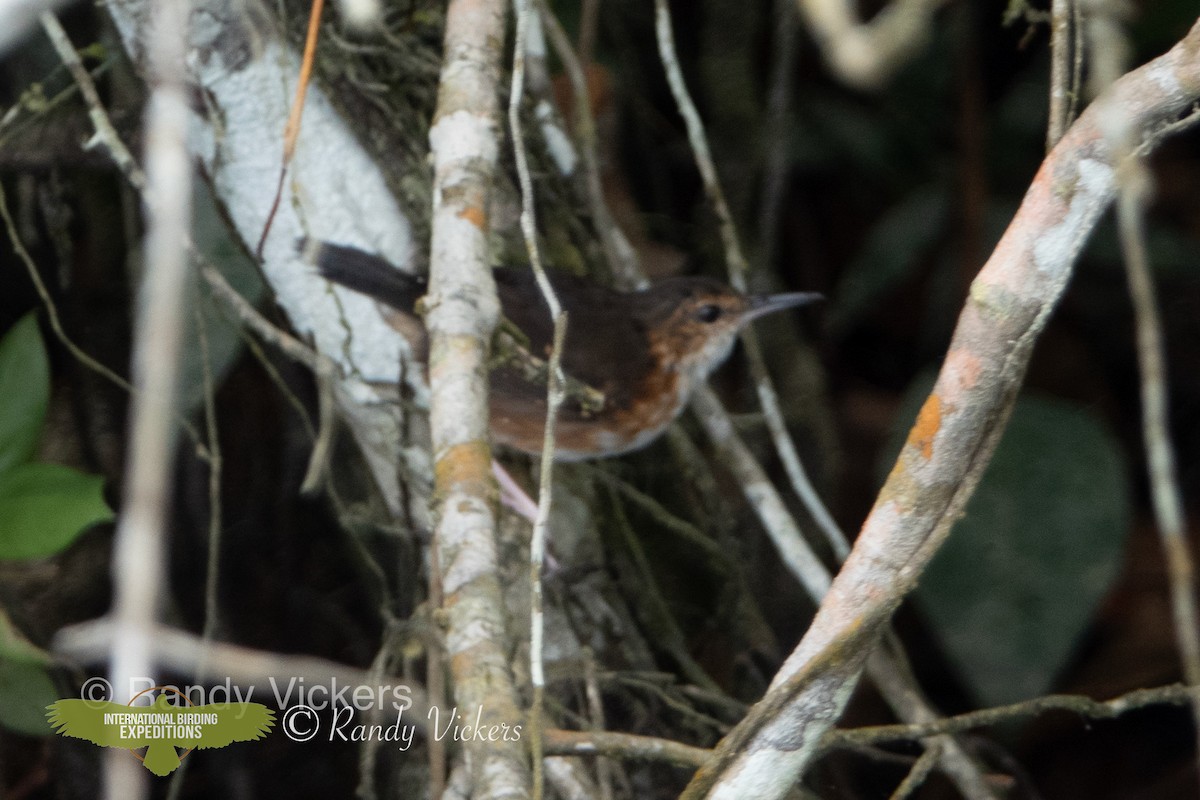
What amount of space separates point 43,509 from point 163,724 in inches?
22.8

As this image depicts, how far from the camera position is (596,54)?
12.4 ft

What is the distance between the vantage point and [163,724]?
2.07m

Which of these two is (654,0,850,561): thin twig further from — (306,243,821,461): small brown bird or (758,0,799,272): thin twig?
(758,0,799,272): thin twig

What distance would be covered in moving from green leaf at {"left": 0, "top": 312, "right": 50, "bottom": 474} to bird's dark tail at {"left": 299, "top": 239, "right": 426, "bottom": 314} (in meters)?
0.61

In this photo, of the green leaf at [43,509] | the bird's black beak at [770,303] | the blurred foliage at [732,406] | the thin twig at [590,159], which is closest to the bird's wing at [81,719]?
the blurred foliage at [732,406]

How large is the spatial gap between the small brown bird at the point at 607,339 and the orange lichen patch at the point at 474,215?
2.35 ft

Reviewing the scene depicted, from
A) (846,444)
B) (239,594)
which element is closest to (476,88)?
(239,594)

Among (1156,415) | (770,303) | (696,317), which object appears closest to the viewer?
(1156,415)

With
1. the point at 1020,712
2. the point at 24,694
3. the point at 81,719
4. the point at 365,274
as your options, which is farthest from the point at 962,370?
the point at 24,694

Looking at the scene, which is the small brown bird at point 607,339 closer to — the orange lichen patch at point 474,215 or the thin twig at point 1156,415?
the orange lichen patch at point 474,215

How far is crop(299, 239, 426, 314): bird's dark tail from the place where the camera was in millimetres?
2490

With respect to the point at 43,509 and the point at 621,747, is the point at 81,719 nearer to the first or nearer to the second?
the point at 43,509

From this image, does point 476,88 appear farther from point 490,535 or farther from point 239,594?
point 239,594

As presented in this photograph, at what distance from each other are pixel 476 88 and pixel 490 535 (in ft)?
2.80
